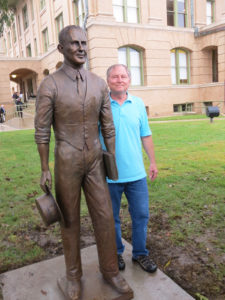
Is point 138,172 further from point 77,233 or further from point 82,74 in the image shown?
point 82,74

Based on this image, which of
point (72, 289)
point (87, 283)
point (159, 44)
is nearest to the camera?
point (72, 289)

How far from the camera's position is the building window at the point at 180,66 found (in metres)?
22.9

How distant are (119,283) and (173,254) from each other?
1.03 meters

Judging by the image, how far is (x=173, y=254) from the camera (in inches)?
142

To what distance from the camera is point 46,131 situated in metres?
2.57

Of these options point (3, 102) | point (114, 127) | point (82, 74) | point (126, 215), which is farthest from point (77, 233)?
point (3, 102)

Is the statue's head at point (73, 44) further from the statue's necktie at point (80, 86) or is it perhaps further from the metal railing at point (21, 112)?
the metal railing at point (21, 112)

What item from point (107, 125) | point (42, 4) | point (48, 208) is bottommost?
point (48, 208)

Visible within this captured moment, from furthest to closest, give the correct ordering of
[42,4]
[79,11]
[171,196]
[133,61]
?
1. [42,4]
2. [133,61]
3. [79,11]
4. [171,196]

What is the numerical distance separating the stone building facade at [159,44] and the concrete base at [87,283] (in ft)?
56.3

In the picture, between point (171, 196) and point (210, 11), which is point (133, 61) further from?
point (171, 196)

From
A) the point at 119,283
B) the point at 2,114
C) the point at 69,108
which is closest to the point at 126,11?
the point at 2,114

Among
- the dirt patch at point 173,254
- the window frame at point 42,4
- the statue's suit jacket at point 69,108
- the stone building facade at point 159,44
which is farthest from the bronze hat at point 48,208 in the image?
the window frame at point 42,4

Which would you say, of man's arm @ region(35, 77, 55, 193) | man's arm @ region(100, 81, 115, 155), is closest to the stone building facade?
man's arm @ region(100, 81, 115, 155)
